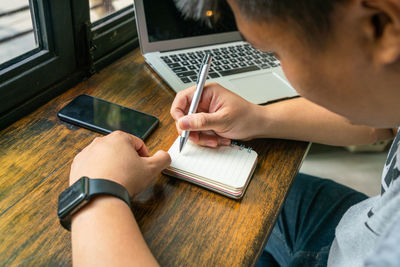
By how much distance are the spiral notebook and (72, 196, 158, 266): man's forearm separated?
5.8 inches

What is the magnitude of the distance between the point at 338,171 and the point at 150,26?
126 cm

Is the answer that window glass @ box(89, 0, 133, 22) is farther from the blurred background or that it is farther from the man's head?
the man's head

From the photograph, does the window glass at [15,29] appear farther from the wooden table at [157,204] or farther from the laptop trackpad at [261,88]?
the laptop trackpad at [261,88]

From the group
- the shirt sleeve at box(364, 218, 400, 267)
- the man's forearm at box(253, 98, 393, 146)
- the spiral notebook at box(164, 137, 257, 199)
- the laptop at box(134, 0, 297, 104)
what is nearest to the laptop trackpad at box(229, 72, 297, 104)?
the laptop at box(134, 0, 297, 104)

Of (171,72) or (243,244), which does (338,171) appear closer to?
(171,72)

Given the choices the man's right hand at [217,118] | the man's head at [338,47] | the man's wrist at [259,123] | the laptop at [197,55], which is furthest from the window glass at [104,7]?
the man's head at [338,47]

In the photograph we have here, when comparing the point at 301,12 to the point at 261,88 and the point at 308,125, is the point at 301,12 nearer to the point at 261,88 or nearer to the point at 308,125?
the point at 308,125

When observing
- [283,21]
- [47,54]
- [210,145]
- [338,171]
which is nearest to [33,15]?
[47,54]

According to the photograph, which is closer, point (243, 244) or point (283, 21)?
point (283, 21)

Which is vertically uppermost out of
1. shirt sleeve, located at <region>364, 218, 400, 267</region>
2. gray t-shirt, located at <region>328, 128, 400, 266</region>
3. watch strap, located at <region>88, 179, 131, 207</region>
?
shirt sleeve, located at <region>364, 218, 400, 267</region>

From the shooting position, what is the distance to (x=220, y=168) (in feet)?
2.13

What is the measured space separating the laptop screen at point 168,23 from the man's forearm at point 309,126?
317 mm

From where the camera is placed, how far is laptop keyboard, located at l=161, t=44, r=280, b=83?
936 mm

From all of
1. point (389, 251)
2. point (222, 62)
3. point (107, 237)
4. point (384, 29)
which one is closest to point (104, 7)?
point (222, 62)
